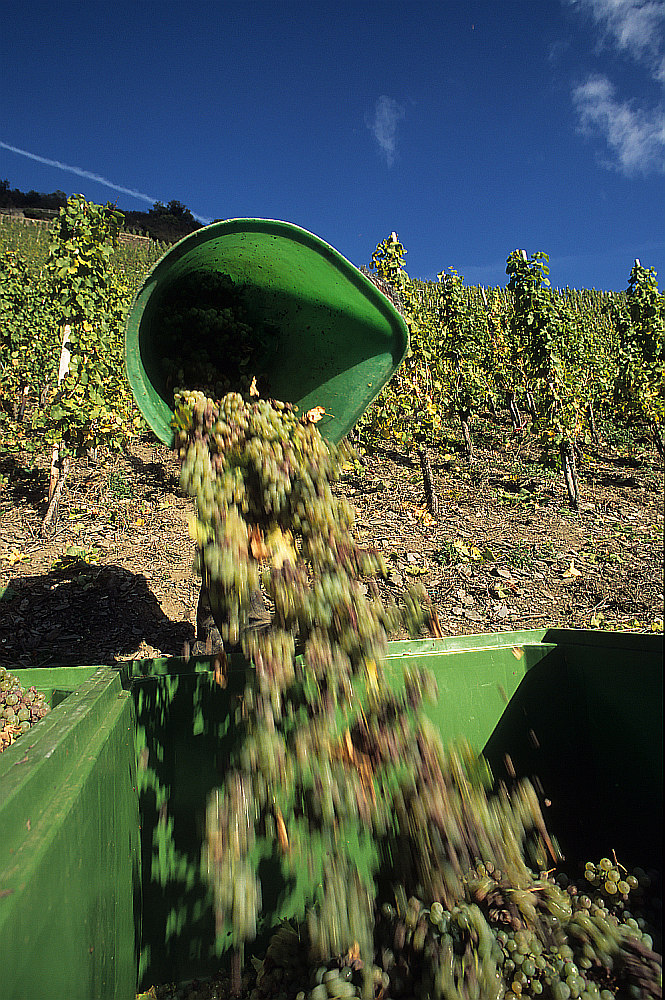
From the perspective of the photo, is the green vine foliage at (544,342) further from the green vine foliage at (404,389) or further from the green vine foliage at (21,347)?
the green vine foliage at (21,347)

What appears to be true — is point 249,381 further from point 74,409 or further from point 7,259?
point 7,259

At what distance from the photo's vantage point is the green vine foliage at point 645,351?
9.26 meters

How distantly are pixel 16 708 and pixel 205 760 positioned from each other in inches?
24.4

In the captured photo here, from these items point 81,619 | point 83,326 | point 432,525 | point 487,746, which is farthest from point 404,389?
point 487,746

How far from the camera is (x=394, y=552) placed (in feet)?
20.0

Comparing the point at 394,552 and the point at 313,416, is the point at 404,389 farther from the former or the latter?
the point at 313,416

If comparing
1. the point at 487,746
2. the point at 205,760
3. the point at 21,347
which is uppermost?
the point at 21,347

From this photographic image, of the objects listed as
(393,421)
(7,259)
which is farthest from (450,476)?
(7,259)

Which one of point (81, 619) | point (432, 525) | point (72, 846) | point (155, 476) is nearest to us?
point (72, 846)

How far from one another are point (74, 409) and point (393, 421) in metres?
4.04

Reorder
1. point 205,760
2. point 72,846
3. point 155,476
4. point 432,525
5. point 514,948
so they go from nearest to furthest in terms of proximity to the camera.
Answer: point 72,846 → point 514,948 → point 205,760 → point 432,525 → point 155,476

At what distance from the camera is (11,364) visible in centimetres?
1023

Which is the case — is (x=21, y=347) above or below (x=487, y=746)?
above

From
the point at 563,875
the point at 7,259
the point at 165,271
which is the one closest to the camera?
the point at 563,875
